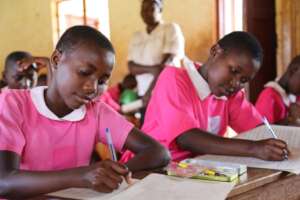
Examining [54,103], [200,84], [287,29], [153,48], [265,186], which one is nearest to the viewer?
[265,186]

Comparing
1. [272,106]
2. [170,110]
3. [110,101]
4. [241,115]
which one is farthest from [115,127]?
[110,101]

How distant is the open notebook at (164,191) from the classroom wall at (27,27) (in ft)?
8.42

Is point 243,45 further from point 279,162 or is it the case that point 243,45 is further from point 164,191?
point 164,191

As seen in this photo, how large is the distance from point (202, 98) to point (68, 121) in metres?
0.55

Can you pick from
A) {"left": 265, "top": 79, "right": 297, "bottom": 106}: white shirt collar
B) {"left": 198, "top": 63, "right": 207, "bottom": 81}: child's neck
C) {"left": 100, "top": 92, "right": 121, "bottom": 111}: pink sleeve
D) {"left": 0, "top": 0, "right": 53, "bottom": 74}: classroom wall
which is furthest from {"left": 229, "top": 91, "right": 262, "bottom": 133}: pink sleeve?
{"left": 0, "top": 0, "right": 53, "bottom": 74}: classroom wall

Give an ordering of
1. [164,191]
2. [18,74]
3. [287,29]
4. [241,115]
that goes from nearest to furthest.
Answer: [164,191]
[241,115]
[18,74]
[287,29]

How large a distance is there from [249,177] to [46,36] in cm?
274

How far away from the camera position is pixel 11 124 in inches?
47.7

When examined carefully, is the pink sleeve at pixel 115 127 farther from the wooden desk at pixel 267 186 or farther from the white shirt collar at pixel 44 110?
the wooden desk at pixel 267 186

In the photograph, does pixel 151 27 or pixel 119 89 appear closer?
pixel 151 27

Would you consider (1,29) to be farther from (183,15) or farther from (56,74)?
(56,74)

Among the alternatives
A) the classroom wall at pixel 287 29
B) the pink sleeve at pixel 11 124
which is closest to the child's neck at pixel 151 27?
the classroom wall at pixel 287 29

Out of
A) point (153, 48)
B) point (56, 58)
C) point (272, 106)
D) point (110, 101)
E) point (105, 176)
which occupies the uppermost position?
point (56, 58)

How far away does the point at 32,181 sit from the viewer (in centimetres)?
105
